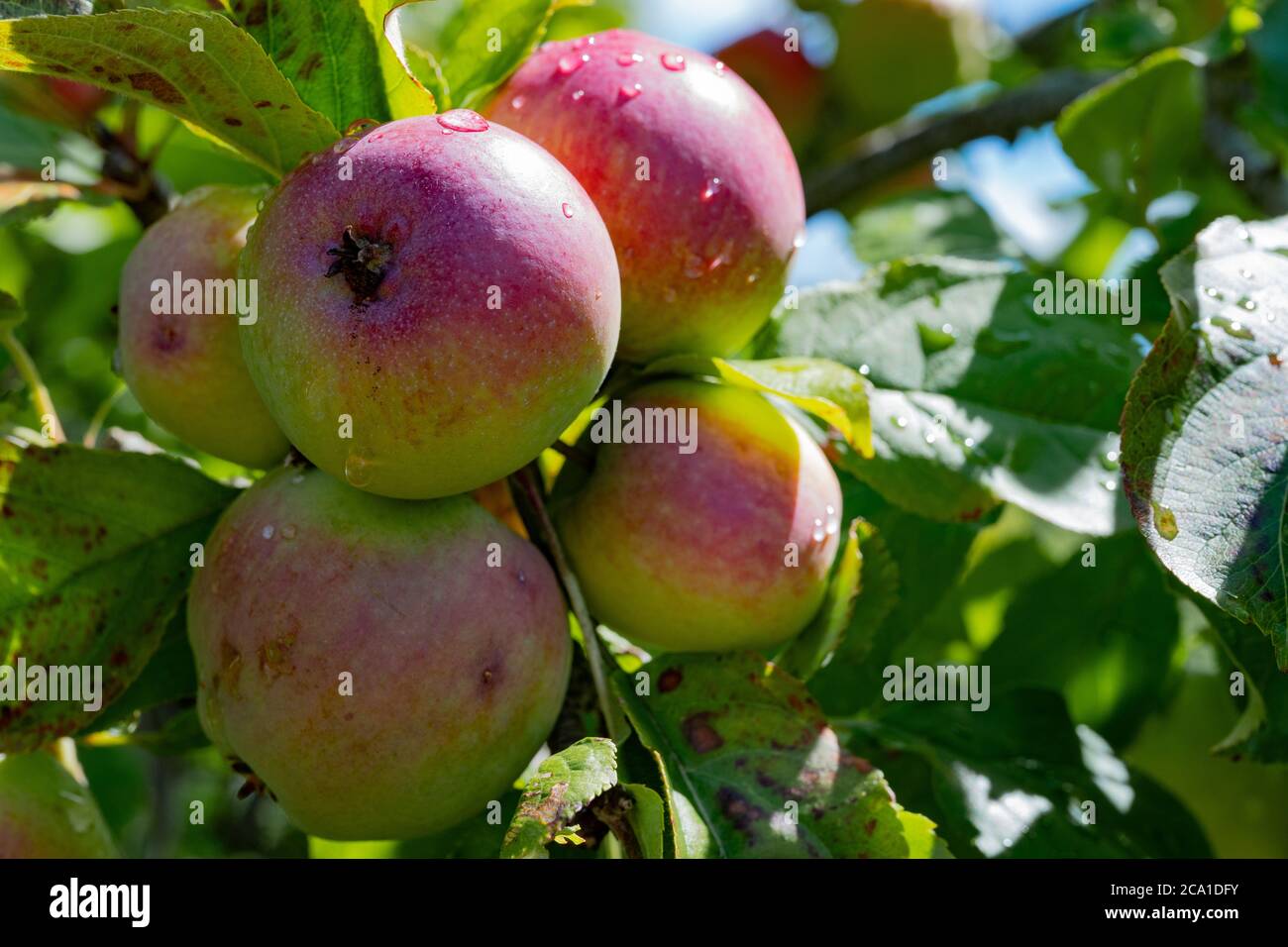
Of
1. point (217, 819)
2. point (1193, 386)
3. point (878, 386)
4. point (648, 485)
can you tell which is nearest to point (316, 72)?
point (648, 485)

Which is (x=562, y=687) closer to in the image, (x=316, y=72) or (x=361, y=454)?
(x=361, y=454)

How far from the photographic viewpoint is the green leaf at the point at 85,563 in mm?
→ 1077

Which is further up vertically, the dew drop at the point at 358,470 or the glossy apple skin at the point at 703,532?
the dew drop at the point at 358,470

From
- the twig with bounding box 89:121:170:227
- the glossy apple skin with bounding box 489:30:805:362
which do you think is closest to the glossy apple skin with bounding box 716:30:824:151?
the twig with bounding box 89:121:170:227

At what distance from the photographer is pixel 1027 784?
4.55 feet

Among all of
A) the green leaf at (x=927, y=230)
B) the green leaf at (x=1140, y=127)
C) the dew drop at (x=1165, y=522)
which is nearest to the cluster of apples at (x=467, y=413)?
the dew drop at (x=1165, y=522)

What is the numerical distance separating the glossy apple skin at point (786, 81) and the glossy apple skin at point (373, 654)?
2.07 metres

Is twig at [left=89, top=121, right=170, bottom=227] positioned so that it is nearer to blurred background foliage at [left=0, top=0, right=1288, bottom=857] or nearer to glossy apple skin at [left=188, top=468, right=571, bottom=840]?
blurred background foliage at [left=0, top=0, right=1288, bottom=857]

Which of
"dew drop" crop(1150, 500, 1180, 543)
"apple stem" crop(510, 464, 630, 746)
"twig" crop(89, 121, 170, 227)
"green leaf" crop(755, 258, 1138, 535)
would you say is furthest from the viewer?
"twig" crop(89, 121, 170, 227)

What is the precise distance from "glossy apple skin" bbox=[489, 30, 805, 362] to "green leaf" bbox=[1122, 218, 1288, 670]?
0.36 m

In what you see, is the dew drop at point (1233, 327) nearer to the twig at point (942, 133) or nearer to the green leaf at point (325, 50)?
the green leaf at point (325, 50)

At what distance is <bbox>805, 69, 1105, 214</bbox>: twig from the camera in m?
2.09

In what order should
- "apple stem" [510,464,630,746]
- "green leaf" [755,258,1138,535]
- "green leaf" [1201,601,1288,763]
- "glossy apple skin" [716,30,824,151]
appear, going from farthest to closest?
"glossy apple skin" [716,30,824,151] → "green leaf" [755,258,1138,535] → "green leaf" [1201,601,1288,763] → "apple stem" [510,464,630,746]

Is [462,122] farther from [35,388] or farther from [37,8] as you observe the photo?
[35,388]
